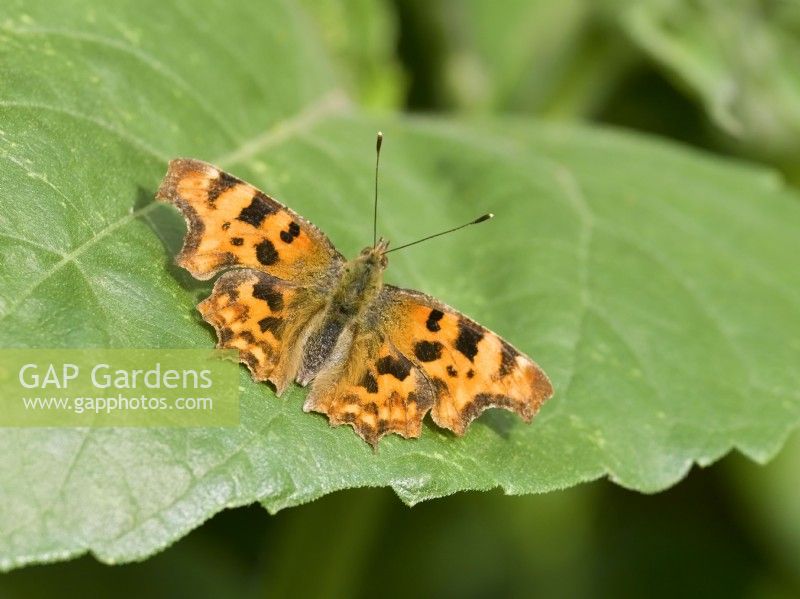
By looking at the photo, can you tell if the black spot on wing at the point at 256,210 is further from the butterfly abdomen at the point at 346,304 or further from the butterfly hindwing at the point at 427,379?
the butterfly hindwing at the point at 427,379

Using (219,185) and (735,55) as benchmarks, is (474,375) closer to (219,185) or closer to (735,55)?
(219,185)

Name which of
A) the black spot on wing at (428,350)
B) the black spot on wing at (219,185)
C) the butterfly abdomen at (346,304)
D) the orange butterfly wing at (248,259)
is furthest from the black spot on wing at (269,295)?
the black spot on wing at (428,350)

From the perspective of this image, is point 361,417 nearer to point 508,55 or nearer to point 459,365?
point 459,365

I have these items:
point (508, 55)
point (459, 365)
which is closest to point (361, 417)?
point (459, 365)

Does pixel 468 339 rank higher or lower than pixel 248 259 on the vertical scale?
lower

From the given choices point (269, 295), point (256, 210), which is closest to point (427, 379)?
point (269, 295)

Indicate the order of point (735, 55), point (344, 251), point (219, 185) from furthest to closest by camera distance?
point (735, 55) < point (344, 251) < point (219, 185)

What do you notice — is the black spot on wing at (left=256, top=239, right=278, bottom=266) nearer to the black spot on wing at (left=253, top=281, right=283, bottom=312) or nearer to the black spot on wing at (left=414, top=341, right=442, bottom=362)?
the black spot on wing at (left=253, top=281, right=283, bottom=312)
